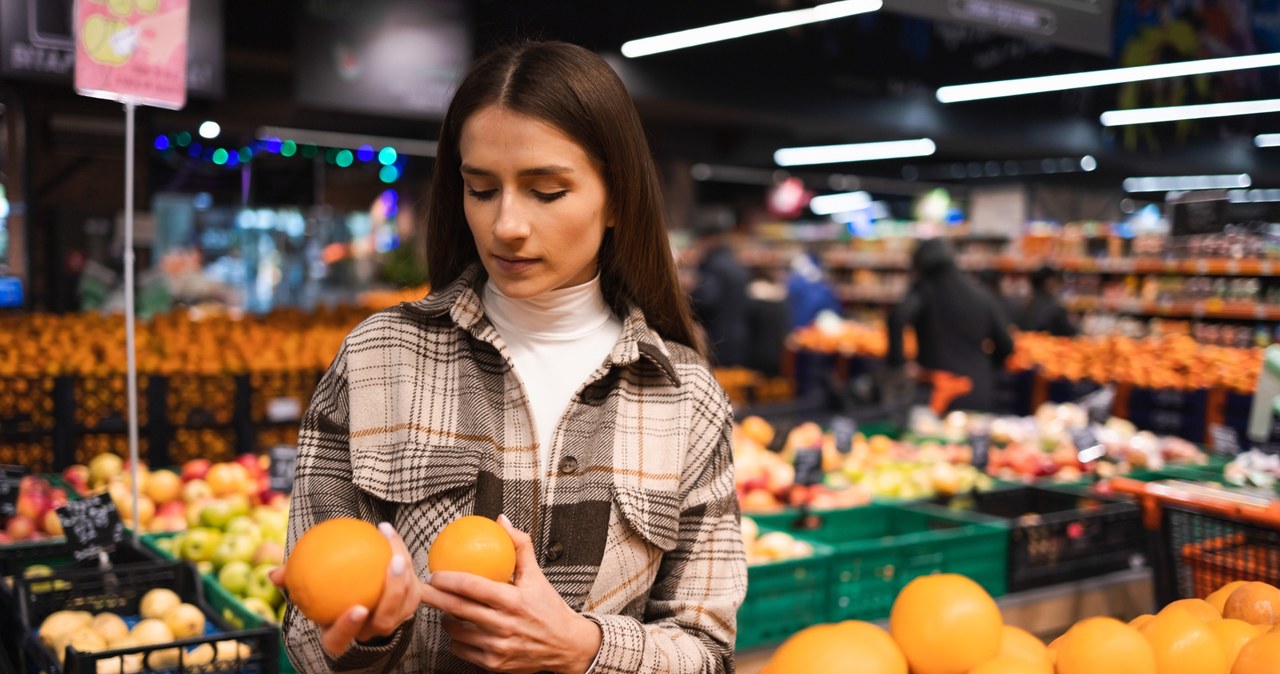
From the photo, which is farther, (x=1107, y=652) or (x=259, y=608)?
(x=259, y=608)

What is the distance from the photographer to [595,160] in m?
1.38

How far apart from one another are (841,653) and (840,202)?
25.4m

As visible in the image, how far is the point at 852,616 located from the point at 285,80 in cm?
861

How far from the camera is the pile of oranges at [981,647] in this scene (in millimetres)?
1265

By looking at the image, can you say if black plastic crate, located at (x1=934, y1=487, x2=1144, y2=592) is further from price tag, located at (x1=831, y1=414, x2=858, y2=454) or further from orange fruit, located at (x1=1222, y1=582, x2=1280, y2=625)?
orange fruit, located at (x1=1222, y1=582, x2=1280, y2=625)

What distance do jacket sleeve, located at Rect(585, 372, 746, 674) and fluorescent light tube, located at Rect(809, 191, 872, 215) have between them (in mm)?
24250

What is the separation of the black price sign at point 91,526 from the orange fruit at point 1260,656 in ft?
7.24

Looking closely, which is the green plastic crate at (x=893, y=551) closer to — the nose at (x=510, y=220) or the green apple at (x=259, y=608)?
the green apple at (x=259, y=608)

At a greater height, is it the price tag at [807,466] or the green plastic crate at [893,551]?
the price tag at [807,466]

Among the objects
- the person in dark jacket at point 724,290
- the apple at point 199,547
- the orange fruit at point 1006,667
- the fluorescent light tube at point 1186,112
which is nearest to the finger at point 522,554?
the orange fruit at point 1006,667

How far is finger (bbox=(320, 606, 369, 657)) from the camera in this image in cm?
105

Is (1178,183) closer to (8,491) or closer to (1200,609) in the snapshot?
(1200,609)

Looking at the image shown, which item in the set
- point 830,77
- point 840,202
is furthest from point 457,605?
point 840,202

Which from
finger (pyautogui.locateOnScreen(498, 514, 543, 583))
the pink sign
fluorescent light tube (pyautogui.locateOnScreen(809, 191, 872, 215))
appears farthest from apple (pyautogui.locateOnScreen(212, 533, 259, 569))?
fluorescent light tube (pyautogui.locateOnScreen(809, 191, 872, 215))
